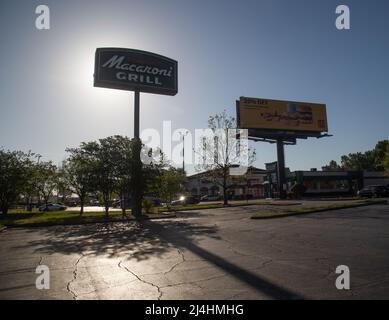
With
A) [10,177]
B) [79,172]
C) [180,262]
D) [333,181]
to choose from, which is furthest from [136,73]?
[333,181]

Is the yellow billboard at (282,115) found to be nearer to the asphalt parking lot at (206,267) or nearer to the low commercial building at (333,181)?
the low commercial building at (333,181)

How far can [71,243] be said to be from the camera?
424 inches

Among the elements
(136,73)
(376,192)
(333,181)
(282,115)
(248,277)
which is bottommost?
(376,192)

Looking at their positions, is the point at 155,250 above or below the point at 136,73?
below

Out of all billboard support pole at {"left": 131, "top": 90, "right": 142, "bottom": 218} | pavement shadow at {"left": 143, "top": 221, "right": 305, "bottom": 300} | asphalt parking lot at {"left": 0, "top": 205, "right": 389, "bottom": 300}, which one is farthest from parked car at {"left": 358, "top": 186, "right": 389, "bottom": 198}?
pavement shadow at {"left": 143, "top": 221, "right": 305, "bottom": 300}

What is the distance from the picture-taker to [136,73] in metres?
27.2

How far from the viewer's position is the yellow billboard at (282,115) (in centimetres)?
4762

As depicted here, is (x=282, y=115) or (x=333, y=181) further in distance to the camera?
(x=333, y=181)

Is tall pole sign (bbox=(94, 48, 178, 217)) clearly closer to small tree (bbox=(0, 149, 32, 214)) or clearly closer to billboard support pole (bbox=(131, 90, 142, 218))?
billboard support pole (bbox=(131, 90, 142, 218))

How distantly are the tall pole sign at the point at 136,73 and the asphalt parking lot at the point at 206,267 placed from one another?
579 inches

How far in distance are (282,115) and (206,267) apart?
47.8 meters

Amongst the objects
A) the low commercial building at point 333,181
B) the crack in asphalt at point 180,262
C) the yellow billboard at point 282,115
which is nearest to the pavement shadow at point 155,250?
the crack in asphalt at point 180,262

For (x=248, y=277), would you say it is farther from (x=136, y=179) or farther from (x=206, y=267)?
(x=136, y=179)
